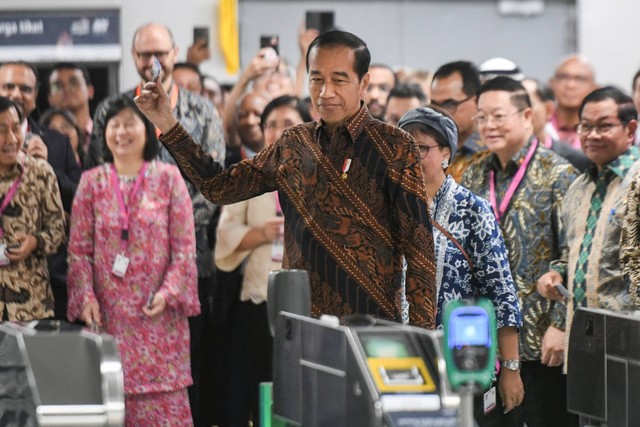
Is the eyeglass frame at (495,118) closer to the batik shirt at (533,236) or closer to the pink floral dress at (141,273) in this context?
the batik shirt at (533,236)

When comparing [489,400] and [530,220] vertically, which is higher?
[530,220]

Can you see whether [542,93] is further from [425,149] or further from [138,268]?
[425,149]

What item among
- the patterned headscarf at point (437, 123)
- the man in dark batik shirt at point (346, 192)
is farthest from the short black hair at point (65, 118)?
the man in dark batik shirt at point (346, 192)

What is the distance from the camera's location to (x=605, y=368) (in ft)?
11.7

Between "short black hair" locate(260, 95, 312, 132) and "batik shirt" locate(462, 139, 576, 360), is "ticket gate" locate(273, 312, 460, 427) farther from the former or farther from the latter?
"short black hair" locate(260, 95, 312, 132)

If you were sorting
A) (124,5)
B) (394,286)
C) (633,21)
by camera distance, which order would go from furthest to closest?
(633,21) < (124,5) < (394,286)

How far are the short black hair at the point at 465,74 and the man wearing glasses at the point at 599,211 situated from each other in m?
1.07

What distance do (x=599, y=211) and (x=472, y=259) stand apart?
3.23 ft

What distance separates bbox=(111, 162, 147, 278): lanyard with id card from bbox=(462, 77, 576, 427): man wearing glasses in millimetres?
1462

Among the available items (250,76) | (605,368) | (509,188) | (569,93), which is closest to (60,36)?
(250,76)

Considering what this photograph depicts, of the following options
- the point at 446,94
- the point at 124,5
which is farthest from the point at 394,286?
the point at 124,5

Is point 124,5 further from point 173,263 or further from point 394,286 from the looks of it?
point 394,286

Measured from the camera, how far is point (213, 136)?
21.8ft

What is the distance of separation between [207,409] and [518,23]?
6886 millimetres
